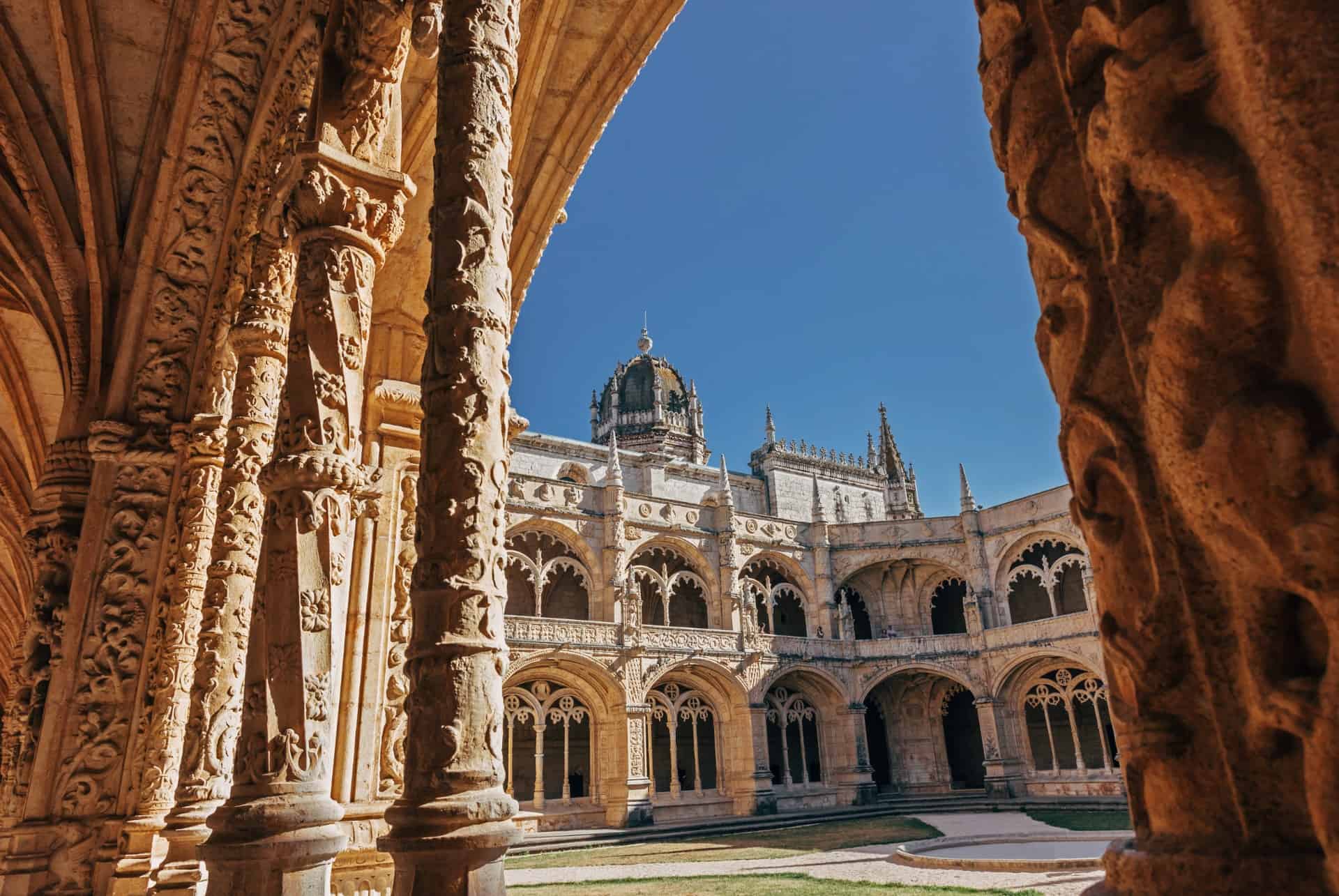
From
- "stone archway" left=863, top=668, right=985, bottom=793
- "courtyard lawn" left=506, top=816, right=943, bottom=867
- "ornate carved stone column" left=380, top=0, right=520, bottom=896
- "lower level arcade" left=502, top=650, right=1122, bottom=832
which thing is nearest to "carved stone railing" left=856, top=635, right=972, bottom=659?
"lower level arcade" left=502, top=650, right=1122, bottom=832

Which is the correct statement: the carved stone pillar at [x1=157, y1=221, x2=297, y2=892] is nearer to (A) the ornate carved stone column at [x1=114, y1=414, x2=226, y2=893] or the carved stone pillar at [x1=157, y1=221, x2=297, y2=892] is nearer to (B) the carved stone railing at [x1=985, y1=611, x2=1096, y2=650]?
(A) the ornate carved stone column at [x1=114, y1=414, x2=226, y2=893]

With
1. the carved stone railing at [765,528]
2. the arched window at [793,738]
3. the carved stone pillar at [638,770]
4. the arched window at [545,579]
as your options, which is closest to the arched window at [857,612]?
the carved stone railing at [765,528]

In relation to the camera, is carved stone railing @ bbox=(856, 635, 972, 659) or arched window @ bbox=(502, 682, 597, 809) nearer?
arched window @ bbox=(502, 682, 597, 809)

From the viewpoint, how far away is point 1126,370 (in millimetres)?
900

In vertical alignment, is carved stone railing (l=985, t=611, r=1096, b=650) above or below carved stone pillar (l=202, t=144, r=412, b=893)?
above

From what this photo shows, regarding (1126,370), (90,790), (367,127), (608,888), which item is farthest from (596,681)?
(1126,370)

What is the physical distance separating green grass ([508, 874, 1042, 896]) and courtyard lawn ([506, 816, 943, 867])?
2946 mm

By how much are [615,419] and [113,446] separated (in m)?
35.5

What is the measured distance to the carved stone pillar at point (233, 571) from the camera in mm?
4535

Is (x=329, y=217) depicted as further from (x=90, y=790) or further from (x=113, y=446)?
(x=90, y=790)

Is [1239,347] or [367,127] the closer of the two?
[1239,347]

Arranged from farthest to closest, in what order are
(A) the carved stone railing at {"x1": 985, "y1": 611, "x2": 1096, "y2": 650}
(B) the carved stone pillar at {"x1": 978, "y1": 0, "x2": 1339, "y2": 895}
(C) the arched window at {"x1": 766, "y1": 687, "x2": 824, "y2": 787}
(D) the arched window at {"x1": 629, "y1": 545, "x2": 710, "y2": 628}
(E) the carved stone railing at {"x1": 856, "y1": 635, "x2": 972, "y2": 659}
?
(C) the arched window at {"x1": 766, "y1": 687, "x2": 824, "y2": 787} → (E) the carved stone railing at {"x1": 856, "y1": 635, "x2": 972, "y2": 659} → (D) the arched window at {"x1": 629, "y1": 545, "x2": 710, "y2": 628} → (A) the carved stone railing at {"x1": 985, "y1": 611, "x2": 1096, "y2": 650} → (B) the carved stone pillar at {"x1": 978, "y1": 0, "x2": 1339, "y2": 895}

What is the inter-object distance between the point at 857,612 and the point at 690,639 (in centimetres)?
846

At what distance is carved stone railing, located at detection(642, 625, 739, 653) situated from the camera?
2262 centimetres
